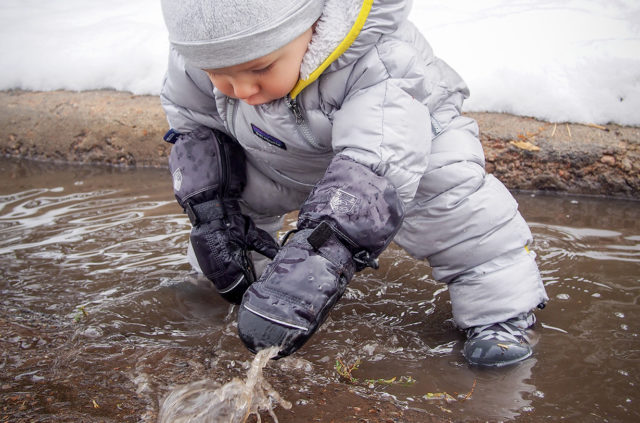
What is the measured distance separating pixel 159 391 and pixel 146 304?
64cm

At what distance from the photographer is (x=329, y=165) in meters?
1.66

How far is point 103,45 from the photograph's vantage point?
17.0ft

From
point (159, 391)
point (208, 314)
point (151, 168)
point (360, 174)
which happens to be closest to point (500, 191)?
point (360, 174)

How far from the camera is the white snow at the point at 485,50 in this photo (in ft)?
11.3

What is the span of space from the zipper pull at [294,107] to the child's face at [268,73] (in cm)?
7

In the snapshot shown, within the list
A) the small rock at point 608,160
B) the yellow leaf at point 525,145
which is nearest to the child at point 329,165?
the yellow leaf at point 525,145

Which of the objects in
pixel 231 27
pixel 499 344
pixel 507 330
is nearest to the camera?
pixel 231 27

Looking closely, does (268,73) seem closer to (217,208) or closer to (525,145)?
(217,208)

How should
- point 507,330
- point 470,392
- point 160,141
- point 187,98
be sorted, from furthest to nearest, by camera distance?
point 160,141, point 187,98, point 507,330, point 470,392

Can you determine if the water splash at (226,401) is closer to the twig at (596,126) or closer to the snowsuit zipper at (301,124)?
the snowsuit zipper at (301,124)

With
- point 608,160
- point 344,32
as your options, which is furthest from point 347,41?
point 608,160

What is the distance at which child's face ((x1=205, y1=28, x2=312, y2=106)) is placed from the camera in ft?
5.30

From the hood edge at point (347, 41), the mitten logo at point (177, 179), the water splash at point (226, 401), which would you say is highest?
the hood edge at point (347, 41)

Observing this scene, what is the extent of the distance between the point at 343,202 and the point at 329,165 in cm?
16
